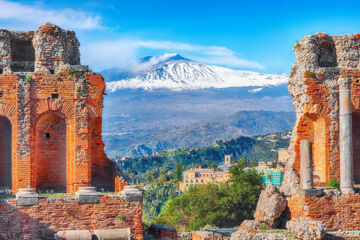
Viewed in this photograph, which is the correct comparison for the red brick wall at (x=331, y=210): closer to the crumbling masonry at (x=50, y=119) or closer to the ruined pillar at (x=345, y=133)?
the ruined pillar at (x=345, y=133)

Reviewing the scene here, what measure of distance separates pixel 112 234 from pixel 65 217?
1833 mm

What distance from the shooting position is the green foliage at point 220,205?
4616 cm

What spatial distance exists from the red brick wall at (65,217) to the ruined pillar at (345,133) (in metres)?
8.92

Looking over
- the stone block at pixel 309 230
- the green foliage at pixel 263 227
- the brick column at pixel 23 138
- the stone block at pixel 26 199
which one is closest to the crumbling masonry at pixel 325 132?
the stone block at pixel 309 230

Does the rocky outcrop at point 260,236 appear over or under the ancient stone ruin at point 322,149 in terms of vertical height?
under

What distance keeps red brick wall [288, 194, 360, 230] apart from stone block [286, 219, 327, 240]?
931 millimetres

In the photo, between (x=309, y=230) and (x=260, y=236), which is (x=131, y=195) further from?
(x=309, y=230)

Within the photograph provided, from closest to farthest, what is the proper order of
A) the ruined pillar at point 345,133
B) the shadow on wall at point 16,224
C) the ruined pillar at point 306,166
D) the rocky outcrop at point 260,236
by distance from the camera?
1. the shadow on wall at point 16,224
2. the rocky outcrop at point 260,236
3. the ruined pillar at point 306,166
4. the ruined pillar at point 345,133

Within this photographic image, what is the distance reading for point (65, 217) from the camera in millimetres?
19781

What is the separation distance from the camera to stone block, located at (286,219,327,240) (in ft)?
66.7

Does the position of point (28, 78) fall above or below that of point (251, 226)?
above

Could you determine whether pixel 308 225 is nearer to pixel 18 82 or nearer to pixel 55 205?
pixel 55 205

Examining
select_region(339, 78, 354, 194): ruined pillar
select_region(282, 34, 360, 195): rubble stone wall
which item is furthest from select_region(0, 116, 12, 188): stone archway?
select_region(339, 78, 354, 194): ruined pillar

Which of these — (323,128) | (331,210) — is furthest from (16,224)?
(323,128)
